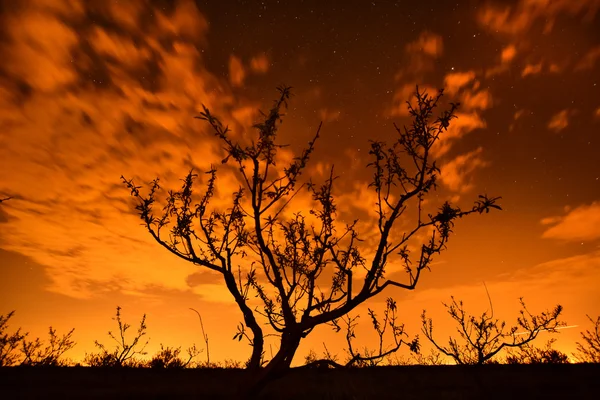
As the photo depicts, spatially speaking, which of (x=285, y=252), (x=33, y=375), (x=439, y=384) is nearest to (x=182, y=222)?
(x=285, y=252)

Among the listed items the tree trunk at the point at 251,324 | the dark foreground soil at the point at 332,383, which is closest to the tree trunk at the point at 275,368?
the tree trunk at the point at 251,324

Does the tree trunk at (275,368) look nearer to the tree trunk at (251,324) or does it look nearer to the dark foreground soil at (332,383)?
the tree trunk at (251,324)

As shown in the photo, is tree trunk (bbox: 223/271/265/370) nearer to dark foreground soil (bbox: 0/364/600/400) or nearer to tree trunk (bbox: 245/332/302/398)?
tree trunk (bbox: 245/332/302/398)

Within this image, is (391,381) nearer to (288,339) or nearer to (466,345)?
(466,345)

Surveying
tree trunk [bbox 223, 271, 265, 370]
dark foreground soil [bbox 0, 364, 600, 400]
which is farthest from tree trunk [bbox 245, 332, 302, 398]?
dark foreground soil [bbox 0, 364, 600, 400]

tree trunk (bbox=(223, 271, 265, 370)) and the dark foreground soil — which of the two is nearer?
tree trunk (bbox=(223, 271, 265, 370))

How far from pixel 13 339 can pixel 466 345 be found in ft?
68.6

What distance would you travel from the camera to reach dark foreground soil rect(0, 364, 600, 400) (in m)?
10.2

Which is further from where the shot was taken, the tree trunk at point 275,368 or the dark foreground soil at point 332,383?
the dark foreground soil at point 332,383

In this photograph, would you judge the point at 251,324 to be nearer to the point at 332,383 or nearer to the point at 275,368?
the point at 275,368

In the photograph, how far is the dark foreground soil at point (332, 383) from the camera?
10.2 metres

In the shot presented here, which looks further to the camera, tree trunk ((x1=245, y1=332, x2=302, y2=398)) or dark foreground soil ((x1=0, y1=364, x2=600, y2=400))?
dark foreground soil ((x1=0, y1=364, x2=600, y2=400))

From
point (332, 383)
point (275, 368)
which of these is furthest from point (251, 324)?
point (332, 383)

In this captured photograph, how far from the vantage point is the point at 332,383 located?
448 inches
